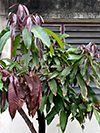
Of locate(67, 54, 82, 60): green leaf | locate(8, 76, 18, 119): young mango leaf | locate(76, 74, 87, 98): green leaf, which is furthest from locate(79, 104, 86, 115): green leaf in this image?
locate(8, 76, 18, 119): young mango leaf

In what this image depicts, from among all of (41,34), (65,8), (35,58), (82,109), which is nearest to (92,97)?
(82,109)

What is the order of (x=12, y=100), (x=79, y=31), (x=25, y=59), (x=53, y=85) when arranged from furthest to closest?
1. (x=79, y=31)
2. (x=53, y=85)
3. (x=25, y=59)
4. (x=12, y=100)

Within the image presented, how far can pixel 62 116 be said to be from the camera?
59.0 inches

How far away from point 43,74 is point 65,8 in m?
1.67

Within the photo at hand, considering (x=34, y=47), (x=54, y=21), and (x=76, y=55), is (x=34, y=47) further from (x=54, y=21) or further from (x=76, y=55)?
(x=54, y=21)

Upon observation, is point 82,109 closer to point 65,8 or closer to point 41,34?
point 41,34

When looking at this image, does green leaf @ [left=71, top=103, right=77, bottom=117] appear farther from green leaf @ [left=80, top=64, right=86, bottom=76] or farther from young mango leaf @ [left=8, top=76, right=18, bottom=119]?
young mango leaf @ [left=8, top=76, right=18, bottom=119]

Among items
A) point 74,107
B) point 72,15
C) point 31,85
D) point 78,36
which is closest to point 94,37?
point 78,36

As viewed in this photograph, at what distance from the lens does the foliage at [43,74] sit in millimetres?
1097

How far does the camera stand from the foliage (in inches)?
43.2

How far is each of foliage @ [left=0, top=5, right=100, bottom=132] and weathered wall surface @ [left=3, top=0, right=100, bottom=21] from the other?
1286mm

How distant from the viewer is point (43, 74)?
148cm

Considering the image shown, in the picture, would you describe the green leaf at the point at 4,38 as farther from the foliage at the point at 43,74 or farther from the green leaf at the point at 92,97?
the green leaf at the point at 92,97

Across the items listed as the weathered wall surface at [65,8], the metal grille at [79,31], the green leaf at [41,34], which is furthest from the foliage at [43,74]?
the weathered wall surface at [65,8]
